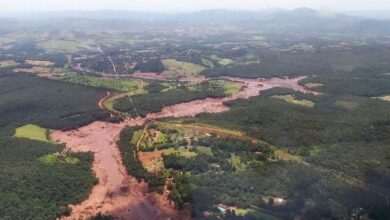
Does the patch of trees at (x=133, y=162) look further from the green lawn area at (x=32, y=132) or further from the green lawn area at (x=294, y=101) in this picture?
the green lawn area at (x=294, y=101)

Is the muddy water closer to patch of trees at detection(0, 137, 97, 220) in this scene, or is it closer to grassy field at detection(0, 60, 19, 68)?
patch of trees at detection(0, 137, 97, 220)

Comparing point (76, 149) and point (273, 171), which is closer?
point (273, 171)

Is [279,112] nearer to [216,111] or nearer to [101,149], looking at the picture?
[216,111]

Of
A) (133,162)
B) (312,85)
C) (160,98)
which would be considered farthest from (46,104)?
(312,85)

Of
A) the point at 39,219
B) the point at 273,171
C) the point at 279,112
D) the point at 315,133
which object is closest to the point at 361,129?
the point at 315,133

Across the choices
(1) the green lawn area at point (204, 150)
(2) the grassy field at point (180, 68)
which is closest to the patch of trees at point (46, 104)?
(1) the green lawn area at point (204, 150)

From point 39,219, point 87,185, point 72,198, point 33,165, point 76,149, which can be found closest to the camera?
point 39,219
